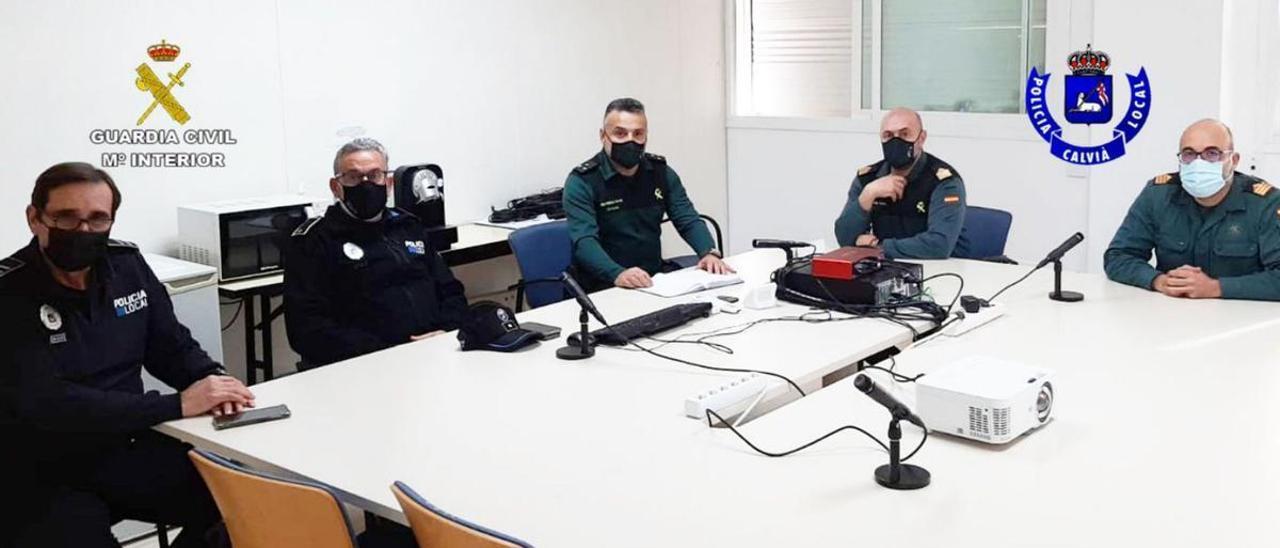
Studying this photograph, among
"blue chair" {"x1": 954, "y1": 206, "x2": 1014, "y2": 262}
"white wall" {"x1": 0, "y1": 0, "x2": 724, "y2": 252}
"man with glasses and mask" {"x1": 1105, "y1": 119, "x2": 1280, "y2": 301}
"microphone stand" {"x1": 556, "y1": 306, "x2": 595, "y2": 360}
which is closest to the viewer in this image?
"microphone stand" {"x1": 556, "y1": 306, "x2": 595, "y2": 360}

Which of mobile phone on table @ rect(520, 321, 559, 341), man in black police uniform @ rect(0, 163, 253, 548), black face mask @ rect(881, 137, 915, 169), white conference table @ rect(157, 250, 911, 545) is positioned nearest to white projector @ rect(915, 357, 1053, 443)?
white conference table @ rect(157, 250, 911, 545)

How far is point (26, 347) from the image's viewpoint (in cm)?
261

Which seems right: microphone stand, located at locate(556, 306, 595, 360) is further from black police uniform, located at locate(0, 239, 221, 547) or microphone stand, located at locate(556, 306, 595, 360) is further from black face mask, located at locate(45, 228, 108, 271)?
black face mask, located at locate(45, 228, 108, 271)

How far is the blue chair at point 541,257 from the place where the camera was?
4.41 metres

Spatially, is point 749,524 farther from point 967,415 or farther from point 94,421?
point 94,421

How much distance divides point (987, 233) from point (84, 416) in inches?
132

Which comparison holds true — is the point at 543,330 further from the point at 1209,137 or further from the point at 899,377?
the point at 1209,137

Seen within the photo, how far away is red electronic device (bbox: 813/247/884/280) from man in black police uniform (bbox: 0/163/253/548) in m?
1.68

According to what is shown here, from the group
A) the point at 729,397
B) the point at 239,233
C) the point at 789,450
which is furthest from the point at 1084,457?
the point at 239,233

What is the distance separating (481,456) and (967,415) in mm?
942

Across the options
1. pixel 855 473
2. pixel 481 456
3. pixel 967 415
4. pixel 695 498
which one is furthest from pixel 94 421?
pixel 967 415

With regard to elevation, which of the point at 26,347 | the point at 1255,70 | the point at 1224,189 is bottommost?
the point at 26,347

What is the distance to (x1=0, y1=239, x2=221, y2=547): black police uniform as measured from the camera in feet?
8.50

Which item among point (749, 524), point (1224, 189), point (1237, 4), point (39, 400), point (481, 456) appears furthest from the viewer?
point (1237, 4)
